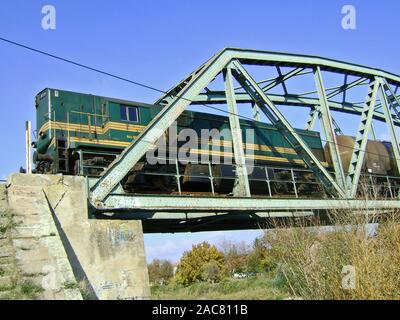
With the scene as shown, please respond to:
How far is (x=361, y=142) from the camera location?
1978 cm

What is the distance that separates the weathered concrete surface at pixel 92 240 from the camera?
9805mm

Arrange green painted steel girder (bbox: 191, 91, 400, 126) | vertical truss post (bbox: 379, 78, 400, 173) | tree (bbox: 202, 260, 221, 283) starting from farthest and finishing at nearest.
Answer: tree (bbox: 202, 260, 221, 283)
vertical truss post (bbox: 379, 78, 400, 173)
green painted steel girder (bbox: 191, 91, 400, 126)

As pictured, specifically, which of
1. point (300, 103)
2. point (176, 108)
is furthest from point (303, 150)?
point (300, 103)

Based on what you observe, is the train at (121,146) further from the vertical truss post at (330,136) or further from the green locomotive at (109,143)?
the vertical truss post at (330,136)

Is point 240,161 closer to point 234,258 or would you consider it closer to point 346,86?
point 346,86

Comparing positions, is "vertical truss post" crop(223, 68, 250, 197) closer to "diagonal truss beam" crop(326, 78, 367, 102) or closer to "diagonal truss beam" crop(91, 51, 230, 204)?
"diagonal truss beam" crop(91, 51, 230, 204)

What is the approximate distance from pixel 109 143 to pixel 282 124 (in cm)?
620

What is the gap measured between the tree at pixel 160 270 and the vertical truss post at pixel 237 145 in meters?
53.0

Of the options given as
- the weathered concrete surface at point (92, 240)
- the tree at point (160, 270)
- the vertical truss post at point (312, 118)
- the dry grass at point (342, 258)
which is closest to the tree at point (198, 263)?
the tree at point (160, 270)

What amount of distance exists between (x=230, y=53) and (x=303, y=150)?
14.7 feet

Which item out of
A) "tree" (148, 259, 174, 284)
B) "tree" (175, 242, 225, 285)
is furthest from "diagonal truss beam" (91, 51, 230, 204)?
"tree" (148, 259, 174, 284)

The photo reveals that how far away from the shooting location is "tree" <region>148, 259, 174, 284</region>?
223 feet

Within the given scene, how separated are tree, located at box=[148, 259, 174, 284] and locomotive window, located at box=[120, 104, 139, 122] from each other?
167 feet

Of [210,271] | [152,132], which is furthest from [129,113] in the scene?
[210,271]
